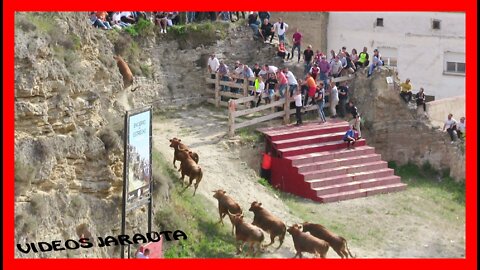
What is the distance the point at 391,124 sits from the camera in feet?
131

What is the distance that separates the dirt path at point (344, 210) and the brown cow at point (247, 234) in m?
0.50

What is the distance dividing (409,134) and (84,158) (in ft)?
50.0

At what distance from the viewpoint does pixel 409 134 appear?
131 feet

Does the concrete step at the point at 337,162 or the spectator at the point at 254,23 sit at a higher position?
the spectator at the point at 254,23

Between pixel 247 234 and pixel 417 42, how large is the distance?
69.4 feet

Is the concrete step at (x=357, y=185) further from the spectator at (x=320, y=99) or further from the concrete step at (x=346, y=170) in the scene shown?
the spectator at (x=320, y=99)

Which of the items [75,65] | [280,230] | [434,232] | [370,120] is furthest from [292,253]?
[370,120]

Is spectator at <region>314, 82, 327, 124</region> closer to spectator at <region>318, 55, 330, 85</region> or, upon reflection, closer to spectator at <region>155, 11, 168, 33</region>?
spectator at <region>318, 55, 330, 85</region>

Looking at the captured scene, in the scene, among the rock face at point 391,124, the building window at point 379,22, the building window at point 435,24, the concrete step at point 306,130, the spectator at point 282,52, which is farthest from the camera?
the building window at point 379,22

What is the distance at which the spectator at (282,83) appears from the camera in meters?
37.8

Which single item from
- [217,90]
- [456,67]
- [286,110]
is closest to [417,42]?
[456,67]

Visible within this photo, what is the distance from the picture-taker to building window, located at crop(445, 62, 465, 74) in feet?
159

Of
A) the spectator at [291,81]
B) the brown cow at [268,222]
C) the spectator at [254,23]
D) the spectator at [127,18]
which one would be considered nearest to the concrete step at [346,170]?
the spectator at [291,81]

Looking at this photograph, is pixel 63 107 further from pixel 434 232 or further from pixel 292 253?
pixel 434 232
